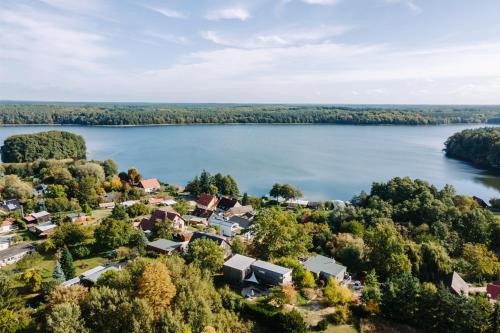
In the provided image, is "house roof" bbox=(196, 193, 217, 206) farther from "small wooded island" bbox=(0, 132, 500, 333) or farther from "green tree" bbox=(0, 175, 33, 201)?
"green tree" bbox=(0, 175, 33, 201)

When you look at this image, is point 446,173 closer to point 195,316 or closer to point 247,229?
point 247,229

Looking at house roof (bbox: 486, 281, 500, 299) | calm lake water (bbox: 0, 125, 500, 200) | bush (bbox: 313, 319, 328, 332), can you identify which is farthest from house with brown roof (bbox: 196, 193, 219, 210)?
house roof (bbox: 486, 281, 500, 299)

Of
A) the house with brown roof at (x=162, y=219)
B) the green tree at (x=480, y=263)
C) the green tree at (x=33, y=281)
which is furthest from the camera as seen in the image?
the house with brown roof at (x=162, y=219)

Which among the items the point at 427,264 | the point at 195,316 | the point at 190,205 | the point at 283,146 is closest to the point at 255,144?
the point at 283,146

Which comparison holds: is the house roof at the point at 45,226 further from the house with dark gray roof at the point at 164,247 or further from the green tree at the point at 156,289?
the green tree at the point at 156,289

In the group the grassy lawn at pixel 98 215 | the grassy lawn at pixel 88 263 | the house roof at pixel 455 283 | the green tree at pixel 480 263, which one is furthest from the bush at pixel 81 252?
the green tree at pixel 480 263

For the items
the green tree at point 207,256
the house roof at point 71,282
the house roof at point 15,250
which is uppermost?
the green tree at point 207,256
